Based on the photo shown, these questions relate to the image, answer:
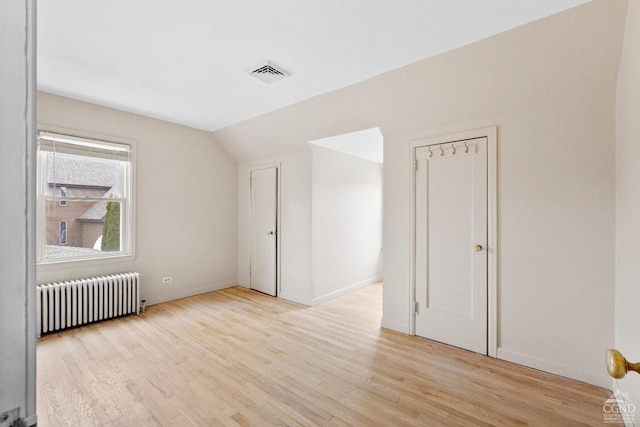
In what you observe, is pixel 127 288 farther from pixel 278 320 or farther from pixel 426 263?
pixel 426 263

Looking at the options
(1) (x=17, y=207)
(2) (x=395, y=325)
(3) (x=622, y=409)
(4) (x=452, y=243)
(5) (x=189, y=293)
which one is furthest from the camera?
(5) (x=189, y=293)

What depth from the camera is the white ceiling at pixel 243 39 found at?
1958 millimetres

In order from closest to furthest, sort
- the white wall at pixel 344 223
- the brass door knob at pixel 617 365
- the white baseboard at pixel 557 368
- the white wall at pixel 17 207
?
1. the white wall at pixel 17 207
2. the brass door knob at pixel 617 365
3. the white baseboard at pixel 557 368
4. the white wall at pixel 344 223

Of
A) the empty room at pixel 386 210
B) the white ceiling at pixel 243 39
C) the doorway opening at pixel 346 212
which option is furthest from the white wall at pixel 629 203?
the doorway opening at pixel 346 212

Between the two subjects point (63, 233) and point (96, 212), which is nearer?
point (63, 233)

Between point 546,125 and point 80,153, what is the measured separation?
4.91m

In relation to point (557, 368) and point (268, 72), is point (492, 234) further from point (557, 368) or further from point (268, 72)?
point (268, 72)

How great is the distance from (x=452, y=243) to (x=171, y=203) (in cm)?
384

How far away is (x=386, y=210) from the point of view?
3438 millimetres

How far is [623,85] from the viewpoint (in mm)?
1941

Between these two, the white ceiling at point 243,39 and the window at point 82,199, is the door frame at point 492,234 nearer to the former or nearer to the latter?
the white ceiling at point 243,39

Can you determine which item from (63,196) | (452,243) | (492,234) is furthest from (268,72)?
(63,196)

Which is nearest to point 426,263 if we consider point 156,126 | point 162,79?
point 162,79

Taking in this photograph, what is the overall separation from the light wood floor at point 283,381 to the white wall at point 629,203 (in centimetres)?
56
